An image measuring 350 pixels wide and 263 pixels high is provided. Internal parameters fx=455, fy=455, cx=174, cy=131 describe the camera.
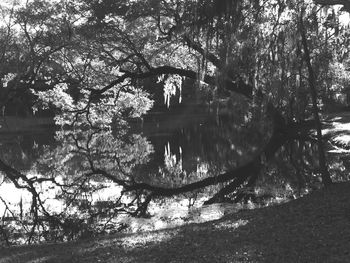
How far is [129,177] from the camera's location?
19.4 meters

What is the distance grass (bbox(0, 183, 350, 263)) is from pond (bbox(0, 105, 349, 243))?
2297 millimetres

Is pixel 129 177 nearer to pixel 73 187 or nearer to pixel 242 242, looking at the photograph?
pixel 73 187

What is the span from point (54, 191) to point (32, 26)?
44.0 ft

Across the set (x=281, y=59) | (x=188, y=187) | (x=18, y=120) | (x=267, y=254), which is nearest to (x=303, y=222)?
(x=267, y=254)

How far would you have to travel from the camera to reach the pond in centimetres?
1178

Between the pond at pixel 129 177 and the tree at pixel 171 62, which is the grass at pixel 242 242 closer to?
the pond at pixel 129 177

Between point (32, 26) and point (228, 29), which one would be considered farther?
point (32, 26)

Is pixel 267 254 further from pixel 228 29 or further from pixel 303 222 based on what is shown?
pixel 228 29

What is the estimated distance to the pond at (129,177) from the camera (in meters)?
11.8

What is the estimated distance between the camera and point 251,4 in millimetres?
11797

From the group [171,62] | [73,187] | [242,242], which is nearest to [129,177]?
[73,187]

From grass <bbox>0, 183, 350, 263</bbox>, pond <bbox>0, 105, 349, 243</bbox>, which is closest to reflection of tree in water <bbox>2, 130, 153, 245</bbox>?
pond <bbox>0, 105, 349, 243</bbox>

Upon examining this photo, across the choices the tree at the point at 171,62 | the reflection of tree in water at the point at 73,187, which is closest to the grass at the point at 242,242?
the reflection of tree in water at the point at 73,187

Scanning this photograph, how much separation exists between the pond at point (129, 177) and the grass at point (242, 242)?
7.54ft
